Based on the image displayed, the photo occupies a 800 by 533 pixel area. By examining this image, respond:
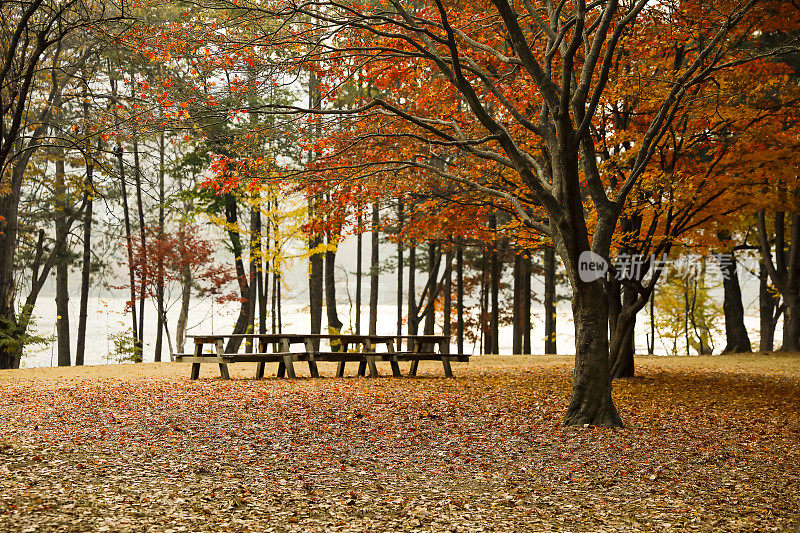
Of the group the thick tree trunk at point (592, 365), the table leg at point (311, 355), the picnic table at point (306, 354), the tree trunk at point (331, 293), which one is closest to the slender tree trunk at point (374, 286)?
the tree trunk at point (331, 293)

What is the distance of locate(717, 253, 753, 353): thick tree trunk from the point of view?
69.2 feet

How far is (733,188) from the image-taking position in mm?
11875

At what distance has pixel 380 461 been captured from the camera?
5.64 m

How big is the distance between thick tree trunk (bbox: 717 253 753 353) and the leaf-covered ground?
12172mm

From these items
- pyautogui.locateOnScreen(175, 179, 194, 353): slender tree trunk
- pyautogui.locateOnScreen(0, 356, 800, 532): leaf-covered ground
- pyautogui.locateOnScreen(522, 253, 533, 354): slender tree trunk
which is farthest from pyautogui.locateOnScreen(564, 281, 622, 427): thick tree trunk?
pyautogui.locateOnScreen(175, 179, 194, 353): slender tree trunk

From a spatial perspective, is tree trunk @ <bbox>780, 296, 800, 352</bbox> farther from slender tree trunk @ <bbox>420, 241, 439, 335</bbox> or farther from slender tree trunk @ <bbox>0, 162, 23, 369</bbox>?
slender tree trunk @ <bbox>0, 162, 23, 369</bbox>

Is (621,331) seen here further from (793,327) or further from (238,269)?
(238,269)

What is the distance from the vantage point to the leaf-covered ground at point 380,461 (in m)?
4.11

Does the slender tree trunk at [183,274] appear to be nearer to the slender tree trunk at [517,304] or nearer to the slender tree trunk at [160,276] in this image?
the slender tree trunk at [160,276]

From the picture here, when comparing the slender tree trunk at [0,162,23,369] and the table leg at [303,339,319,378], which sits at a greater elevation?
the slender tree trunk at [0,162,23,369]

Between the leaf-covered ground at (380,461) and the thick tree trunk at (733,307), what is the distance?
39.9 ft

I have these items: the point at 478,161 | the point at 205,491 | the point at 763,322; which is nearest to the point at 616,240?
the point at 478,161

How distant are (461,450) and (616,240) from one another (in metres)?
7.41

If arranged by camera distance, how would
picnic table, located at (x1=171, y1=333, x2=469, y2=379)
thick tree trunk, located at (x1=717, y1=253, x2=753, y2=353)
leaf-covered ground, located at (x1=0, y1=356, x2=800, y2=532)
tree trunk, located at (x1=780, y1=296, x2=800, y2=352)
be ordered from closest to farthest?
leaf-covered ground, located at (x1=0, y1=356, x2=800, y2=532) → picnic table, located at (x1=171, y1=333, x2=469, y2=379) → tree trunk, located at (x1=780, y1=296, x2=800, y2=352) → thick tree trunk, located at (x1=717, y1=253, x2=753, y2=353)
